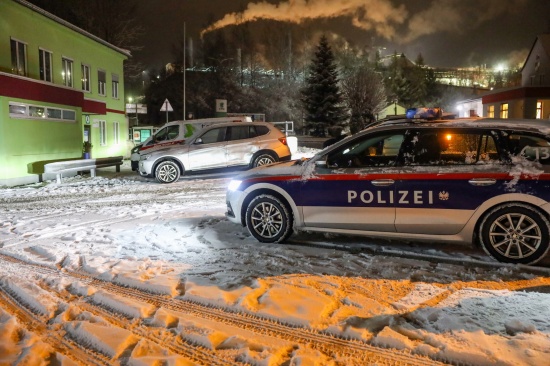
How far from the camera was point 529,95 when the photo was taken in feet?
116

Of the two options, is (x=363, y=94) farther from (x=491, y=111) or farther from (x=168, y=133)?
(x=168, y=133)

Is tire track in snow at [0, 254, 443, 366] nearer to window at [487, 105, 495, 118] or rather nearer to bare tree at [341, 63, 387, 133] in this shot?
window at [487, 105, 495, 118]

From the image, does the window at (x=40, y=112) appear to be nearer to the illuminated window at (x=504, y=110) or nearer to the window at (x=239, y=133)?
the window at (x=239, y=133)

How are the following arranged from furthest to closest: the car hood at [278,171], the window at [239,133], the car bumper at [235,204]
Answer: the window at [239,133] → the car bumper at [235,204] → the car hood at [278,171]

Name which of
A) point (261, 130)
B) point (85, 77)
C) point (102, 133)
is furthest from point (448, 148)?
point (102, 133)

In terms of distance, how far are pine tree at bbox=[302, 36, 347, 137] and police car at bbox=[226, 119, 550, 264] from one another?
141ft

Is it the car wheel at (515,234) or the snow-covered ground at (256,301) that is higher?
the car wheel at (515,234)

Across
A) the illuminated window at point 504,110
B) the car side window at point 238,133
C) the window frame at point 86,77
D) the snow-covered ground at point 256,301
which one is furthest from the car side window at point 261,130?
the illuminated window at point 504,110

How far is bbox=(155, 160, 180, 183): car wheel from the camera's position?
47.3 ft

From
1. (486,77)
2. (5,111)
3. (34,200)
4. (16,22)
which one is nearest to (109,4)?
(16,22)

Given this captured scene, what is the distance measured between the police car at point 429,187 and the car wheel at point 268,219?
2 cm

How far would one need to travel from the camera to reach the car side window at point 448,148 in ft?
18.8

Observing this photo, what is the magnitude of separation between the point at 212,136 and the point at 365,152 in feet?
28.2

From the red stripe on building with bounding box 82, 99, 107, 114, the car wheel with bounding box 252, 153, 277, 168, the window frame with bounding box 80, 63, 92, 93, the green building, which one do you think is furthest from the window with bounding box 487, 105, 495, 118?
the car wheel with bounding box 252, 153, 277, 168
